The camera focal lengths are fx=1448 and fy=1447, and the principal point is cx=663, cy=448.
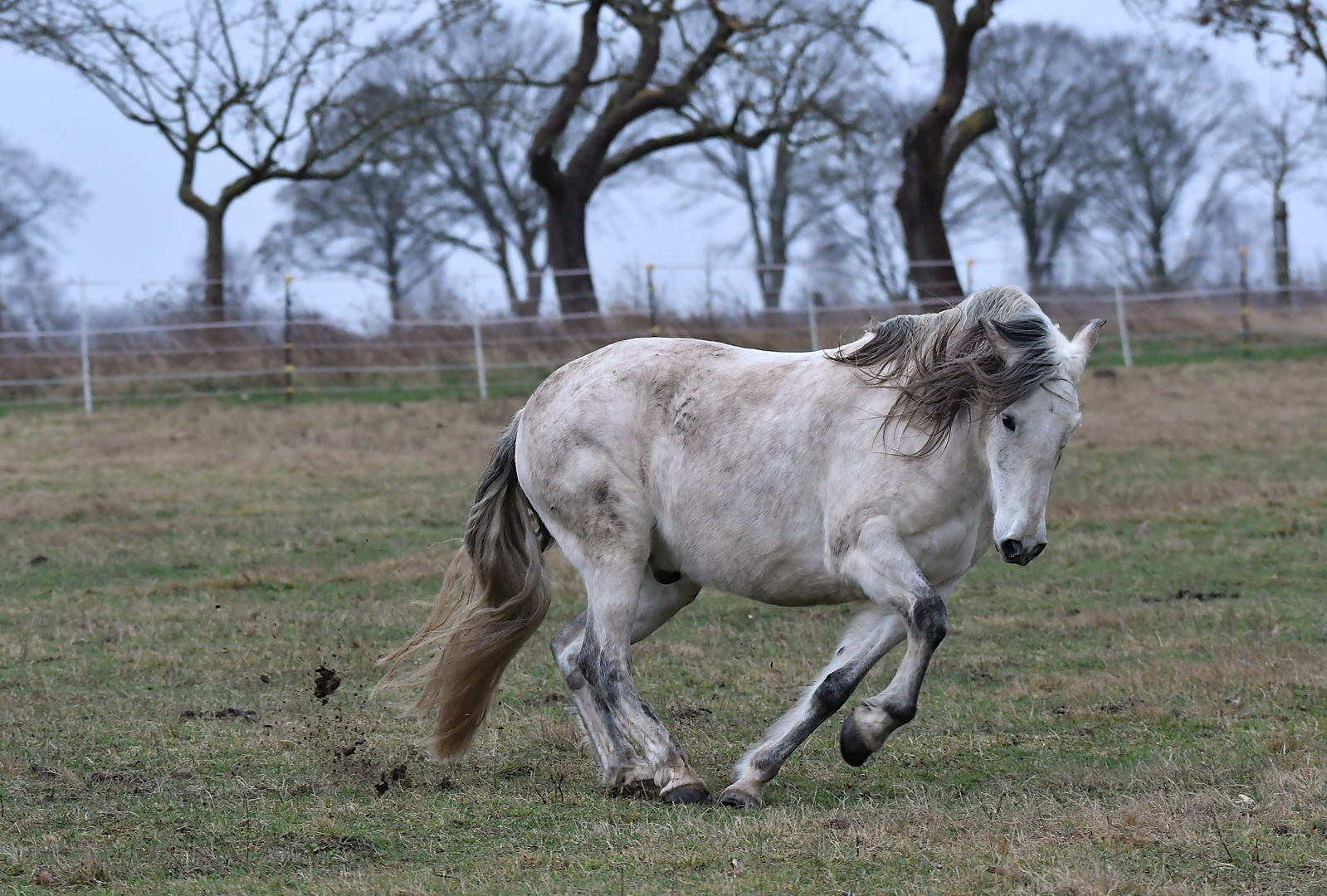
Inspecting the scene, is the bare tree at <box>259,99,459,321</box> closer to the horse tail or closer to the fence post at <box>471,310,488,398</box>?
the fence post at <box>471,310,488,398</box>

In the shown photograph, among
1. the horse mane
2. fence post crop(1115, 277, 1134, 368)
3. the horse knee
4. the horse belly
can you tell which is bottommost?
the horse knee

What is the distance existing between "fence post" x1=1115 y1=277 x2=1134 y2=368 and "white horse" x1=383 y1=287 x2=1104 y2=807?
1719cm

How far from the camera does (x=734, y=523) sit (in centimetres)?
509

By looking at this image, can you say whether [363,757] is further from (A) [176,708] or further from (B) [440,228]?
(B) [440,228]

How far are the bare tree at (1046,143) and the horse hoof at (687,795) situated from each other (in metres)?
39.6

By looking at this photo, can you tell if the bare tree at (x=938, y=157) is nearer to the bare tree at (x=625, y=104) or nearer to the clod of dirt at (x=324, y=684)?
the bare tree at (x=625, y=104)

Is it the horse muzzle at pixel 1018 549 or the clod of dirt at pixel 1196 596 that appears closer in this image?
the horse muzzle at pixel 1018 549

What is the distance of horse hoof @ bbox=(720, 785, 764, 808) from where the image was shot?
4.63 m

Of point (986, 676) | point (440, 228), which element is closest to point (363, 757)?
point (986, 676)

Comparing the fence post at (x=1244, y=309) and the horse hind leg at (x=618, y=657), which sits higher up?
the fence post at (x=1244, y=309)

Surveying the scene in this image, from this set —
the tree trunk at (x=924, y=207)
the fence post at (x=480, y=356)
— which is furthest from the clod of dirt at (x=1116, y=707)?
the tree trunk at (x=924, y=207)

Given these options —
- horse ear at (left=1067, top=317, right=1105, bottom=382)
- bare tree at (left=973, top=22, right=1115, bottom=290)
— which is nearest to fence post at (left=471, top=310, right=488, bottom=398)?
horse ear at (left=1067, top=317, right=1105, bottom=382)

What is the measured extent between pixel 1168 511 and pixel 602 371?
6986 millimetres

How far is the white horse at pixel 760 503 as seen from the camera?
4.66 meters
